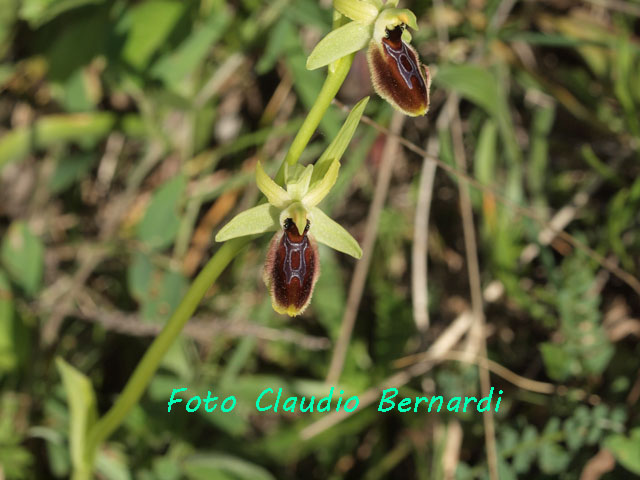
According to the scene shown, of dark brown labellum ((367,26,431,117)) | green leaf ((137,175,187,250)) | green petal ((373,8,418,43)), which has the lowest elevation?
dark brown labellum ((367,26,431,117))

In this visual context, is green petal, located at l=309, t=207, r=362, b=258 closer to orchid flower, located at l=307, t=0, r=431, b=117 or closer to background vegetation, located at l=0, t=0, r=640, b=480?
orchid flower, located at l=307, t=0, r=431, b=117

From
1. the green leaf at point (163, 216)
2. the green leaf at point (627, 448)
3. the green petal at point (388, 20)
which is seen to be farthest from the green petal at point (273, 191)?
the green leaf at point (627, 448)

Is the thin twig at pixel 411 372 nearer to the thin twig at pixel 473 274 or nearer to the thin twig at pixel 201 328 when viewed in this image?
the thin twig at pixel 473 274

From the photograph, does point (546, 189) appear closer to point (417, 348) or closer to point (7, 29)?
point (417, 348)

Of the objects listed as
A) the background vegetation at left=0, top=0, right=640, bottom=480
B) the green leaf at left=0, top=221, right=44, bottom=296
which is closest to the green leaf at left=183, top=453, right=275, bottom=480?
the background vegetation at left=0, top=0, right=640, bottom=480

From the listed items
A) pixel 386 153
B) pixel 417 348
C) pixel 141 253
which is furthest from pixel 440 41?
pixel 141 253
